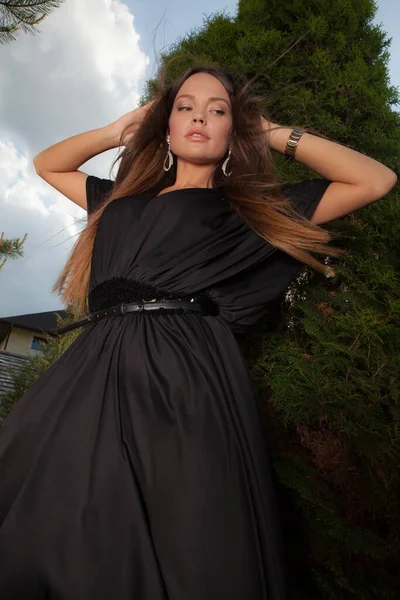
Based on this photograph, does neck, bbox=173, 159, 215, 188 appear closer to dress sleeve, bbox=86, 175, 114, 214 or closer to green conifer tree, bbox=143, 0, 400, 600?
dress sleeve, bbox=86, 175, 114, 214

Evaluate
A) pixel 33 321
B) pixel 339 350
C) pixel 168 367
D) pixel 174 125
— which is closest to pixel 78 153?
pixel 174 125

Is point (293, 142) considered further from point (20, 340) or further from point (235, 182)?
point (20, 340)

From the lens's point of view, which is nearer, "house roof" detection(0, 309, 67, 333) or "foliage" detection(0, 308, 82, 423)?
"foliage" detection(0, 308, 82, 423)

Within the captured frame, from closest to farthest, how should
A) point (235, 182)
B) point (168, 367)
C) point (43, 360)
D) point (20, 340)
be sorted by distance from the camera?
point (168, 367)
point (235, 182)
point (43, 360)
point (20, 340)

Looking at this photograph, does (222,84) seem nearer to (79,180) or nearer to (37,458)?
(79,180)

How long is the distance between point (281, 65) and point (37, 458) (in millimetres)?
2971

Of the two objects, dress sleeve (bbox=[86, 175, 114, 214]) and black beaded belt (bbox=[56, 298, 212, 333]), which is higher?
dress sleeve (bbox=[86, 175, 114, 214])

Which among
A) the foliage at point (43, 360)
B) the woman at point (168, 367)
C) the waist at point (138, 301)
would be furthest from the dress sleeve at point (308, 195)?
the foliage at point (43, 360)

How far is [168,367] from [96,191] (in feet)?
4.91

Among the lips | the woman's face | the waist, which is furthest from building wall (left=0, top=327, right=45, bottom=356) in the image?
the waist

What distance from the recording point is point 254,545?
67.3 inches

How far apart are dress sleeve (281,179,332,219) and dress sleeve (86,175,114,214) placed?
3.64 feet

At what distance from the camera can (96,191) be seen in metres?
3.09

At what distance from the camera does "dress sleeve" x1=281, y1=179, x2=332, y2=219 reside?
262 centimetres
